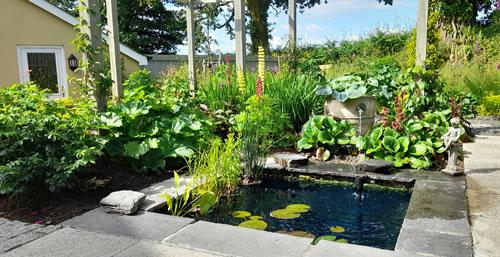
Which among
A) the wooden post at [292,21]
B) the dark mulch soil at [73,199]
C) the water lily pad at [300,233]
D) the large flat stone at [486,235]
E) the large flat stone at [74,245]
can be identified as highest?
the wooden post at [292,21]

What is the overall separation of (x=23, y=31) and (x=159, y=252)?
9233mm

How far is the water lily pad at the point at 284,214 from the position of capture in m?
2.92

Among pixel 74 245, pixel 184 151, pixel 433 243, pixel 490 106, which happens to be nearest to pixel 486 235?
pixel 433 243

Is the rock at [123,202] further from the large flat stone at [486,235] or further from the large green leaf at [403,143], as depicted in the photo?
the large green leaf at [403,143]

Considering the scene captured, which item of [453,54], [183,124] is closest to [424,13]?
[183,124]

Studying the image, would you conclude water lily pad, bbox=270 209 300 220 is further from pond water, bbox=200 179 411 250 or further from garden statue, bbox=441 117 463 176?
garden statue, bbox=441 117 463 176

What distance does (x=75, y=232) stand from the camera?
2.38m

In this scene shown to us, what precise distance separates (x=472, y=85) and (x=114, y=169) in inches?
275

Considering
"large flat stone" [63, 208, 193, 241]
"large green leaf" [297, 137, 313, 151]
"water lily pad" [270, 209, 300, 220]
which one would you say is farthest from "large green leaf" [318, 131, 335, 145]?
"large flat stone" [63, 208, 193, 241]

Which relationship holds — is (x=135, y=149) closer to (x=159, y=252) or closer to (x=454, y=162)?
(x=159, y=252)

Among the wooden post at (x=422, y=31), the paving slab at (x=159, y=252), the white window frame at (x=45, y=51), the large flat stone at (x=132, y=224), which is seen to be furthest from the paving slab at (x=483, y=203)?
the white window frame at (x=45, y=51)

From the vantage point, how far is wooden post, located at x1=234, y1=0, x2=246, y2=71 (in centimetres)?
571

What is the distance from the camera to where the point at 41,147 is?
9.72ft

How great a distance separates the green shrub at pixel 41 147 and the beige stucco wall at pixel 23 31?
6.52m
